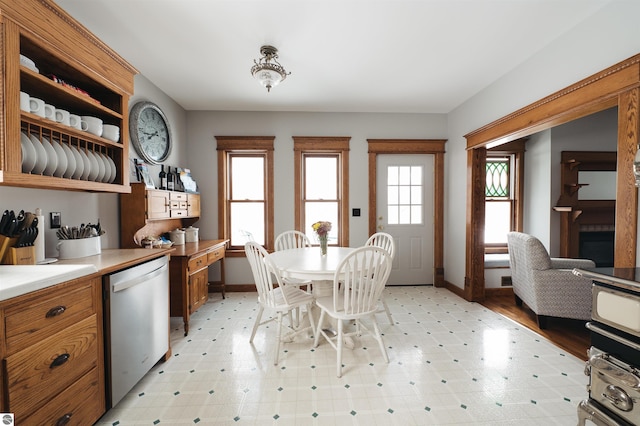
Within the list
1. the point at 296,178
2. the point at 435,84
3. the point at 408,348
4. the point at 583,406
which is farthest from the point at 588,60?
the point at 296,178

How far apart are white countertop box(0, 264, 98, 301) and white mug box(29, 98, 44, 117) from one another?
0.87 metres

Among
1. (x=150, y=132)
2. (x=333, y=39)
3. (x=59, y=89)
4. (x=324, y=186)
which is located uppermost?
(x=333, y=39)

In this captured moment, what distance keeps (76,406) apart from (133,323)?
0.47m

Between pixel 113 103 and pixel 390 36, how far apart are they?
238 centimetres

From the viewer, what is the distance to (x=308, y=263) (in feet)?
7.97

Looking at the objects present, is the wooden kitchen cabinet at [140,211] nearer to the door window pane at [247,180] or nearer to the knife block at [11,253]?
the knife block at [11,253]

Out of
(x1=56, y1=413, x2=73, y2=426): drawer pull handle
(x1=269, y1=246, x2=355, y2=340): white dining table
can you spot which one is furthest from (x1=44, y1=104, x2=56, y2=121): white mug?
(x1=269, y1=246, x2=355, y2=340): white dining table

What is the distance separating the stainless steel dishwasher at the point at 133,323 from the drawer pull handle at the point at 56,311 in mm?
268

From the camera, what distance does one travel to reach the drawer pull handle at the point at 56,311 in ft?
4.14

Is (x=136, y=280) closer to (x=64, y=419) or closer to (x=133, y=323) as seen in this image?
(x=133, y=323)

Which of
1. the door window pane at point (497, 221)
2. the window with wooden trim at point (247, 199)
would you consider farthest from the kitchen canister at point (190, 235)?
the door window pane at point (497, 221)

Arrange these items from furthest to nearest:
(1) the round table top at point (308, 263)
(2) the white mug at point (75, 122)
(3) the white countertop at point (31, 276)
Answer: (1) the round table top at point (308, 263), (2) the white mug at point (75, 122), (3) the white countertop at point (31, 276)

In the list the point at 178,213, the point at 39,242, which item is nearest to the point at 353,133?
the point at 178,213

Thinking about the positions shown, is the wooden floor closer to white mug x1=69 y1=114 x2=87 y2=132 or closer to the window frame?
the window frame
